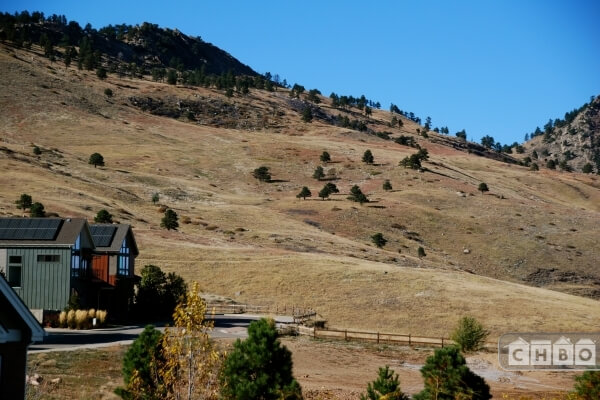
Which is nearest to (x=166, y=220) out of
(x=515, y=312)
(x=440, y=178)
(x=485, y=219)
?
(x=515, y=312)

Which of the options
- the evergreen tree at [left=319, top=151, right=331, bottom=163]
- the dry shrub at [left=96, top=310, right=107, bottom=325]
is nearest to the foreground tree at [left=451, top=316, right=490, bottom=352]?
the dry shrub at [left=96, top=310, right=107, bottom=325]

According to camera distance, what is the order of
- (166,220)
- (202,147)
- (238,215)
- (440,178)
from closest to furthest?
(166,220)
(238,215)
(440,178)
(202,147)

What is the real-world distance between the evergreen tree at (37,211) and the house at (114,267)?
2238cm

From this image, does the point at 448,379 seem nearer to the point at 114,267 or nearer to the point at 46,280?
the point at 46,280

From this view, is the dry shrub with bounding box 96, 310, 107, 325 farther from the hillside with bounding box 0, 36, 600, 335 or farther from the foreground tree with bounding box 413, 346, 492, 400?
the foreground tree with bounding box 413, 346, 492, 400

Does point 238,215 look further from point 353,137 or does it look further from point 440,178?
point 353,137

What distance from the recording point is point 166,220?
92000mm

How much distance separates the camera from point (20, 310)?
16516 millimetres

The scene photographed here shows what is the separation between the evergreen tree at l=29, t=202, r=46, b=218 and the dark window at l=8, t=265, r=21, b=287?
2917cm

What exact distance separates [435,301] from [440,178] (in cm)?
8364

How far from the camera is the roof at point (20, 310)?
53.0 feet

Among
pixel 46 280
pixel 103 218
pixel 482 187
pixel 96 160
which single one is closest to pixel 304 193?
pixel 96 160

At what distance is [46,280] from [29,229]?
3760 mm

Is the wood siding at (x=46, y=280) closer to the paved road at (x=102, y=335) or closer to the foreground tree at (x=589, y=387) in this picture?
the paved road at (x=102, y=335)
